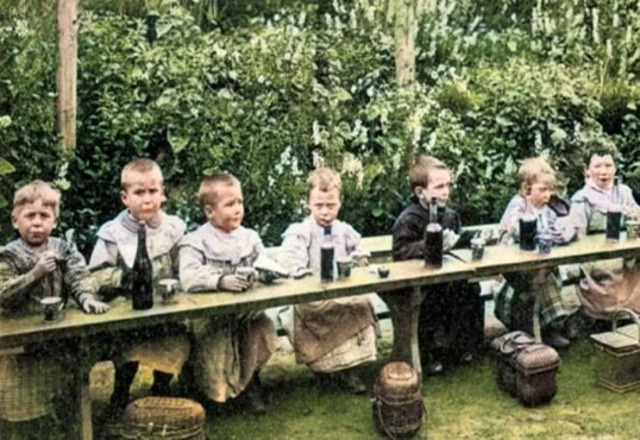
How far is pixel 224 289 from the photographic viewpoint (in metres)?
4.94

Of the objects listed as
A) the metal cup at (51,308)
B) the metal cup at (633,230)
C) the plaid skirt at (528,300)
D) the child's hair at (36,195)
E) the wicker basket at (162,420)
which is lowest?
the wicker basket at (162,420)

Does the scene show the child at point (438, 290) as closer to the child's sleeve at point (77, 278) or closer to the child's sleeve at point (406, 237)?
the child's sleeve at point (406, 237)

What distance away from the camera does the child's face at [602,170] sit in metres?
6.46

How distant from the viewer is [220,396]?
5.09 metres

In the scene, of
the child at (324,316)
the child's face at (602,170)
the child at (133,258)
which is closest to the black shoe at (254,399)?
the child at (324,316)

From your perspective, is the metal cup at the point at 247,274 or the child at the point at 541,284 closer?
the metal cup at the point at 247,274

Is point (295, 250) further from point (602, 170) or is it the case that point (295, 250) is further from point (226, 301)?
point (602, 170)

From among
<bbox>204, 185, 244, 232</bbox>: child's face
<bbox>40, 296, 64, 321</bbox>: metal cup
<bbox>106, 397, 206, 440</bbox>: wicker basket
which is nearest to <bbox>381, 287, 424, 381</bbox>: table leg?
<bbox>204, 185, 244, 232</bbox>: child's face

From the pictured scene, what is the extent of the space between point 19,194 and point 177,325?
99cm

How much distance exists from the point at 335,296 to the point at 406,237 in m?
0.83

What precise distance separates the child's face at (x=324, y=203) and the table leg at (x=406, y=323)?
1.78 ft

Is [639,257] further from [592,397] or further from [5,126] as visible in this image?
[5,126]

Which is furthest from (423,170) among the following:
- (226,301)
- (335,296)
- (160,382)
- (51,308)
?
(51,308)

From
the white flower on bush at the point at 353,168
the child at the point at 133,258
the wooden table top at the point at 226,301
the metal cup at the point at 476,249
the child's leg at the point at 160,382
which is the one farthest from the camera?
the white flower on bush at the point at 353,168
